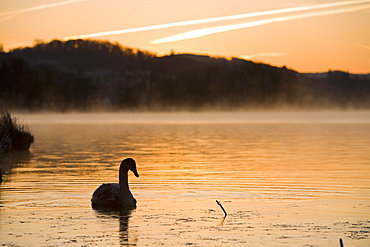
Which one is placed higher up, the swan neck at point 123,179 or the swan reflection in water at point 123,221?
the swan neck at point 123,179

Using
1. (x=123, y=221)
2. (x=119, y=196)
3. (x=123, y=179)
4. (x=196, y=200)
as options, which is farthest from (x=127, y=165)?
(x=123, y=221)

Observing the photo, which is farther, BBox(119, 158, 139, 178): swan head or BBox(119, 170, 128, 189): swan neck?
BBox(119, 158, 139, 178): swan head

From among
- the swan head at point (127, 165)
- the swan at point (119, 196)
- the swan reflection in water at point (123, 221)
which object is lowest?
the swan reflection in water at point (123, 221)

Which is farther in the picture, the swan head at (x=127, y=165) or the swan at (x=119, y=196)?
the swan head at (x=127, y=165)

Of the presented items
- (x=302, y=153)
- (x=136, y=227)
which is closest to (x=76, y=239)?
(x=136, y=227)

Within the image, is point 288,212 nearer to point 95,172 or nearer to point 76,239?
point 76,239

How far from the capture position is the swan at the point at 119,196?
671 inches

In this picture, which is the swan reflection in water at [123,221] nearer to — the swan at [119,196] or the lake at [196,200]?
the lake at [196,200]

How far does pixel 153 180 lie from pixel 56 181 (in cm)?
313

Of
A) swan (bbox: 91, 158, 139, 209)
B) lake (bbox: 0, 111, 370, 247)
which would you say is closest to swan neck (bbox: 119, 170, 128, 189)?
swan (bbox: 91, 158, 139, 209)

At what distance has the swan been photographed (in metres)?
17.0

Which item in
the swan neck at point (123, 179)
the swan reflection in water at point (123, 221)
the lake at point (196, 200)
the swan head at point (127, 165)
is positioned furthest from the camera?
the swan head at point (127, 165)

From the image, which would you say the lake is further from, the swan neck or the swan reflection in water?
the swan neck

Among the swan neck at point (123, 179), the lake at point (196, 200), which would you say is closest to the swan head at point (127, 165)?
the swan neck at point (123, 179)
